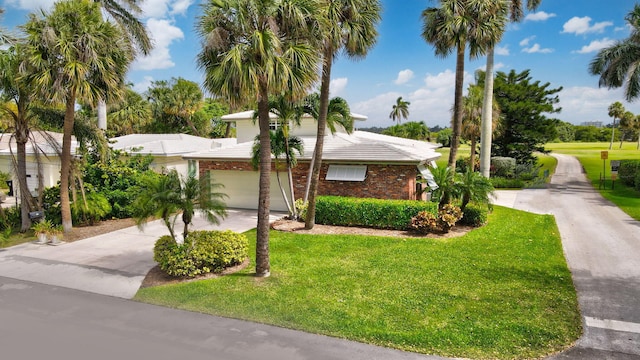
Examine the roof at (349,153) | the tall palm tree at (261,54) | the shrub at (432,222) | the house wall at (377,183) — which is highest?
the tall palm tree at (261,54)

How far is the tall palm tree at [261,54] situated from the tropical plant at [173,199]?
1.43 metres

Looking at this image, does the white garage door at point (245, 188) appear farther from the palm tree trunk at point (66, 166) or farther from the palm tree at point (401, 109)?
the palm tree at point (401, 109)

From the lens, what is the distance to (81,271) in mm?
10398

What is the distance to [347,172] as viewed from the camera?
56.3ft

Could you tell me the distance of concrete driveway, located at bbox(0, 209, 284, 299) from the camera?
952 centimetres

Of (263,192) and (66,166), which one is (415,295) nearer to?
(263,192)

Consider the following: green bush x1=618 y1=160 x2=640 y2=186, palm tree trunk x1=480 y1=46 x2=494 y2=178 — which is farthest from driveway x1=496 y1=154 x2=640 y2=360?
green bush x1=618 y1=160 x2=640 y2=186

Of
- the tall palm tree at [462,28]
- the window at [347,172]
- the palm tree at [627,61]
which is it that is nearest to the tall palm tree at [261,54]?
the window at [347,172]

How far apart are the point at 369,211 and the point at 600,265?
7.20 meters

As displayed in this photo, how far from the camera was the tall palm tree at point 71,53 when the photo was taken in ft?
39.3

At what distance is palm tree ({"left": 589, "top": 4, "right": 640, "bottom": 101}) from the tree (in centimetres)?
1037

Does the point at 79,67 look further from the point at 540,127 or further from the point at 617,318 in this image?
the point at 540,127

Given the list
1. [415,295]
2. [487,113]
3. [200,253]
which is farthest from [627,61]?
[200,253]

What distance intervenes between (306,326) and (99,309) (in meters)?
4.28
